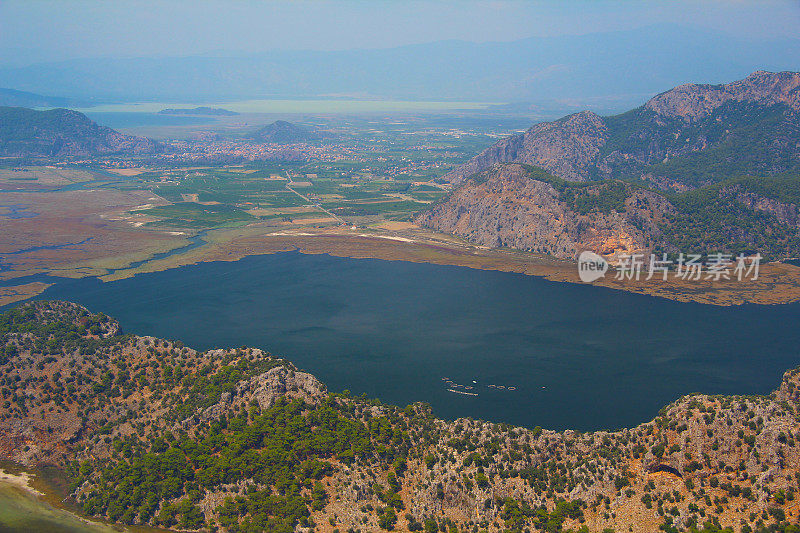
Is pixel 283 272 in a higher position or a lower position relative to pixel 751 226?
lower

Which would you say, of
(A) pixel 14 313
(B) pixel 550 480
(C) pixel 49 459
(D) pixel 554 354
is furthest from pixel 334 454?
(A) pixel 14 313

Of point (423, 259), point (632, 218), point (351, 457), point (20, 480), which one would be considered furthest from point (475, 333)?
point (632, 218)

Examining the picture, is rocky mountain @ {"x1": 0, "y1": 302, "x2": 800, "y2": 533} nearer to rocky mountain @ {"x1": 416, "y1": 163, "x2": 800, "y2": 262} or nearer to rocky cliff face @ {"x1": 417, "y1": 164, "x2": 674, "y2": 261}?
rocky cliff face @ {"x1": 417, "y1": 164, "x2": 674, "y2": 261}

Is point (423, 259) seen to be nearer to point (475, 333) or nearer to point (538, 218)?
point (538, 218)

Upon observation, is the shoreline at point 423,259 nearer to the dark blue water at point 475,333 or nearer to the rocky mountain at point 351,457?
the dark blue water at point 475,333

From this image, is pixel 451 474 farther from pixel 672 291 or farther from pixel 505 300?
pixel 672 291

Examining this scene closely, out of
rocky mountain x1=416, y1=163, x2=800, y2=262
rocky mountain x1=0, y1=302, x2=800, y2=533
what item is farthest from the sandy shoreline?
rocky mountain x1=416, y1=163, x2=800, y2=262
